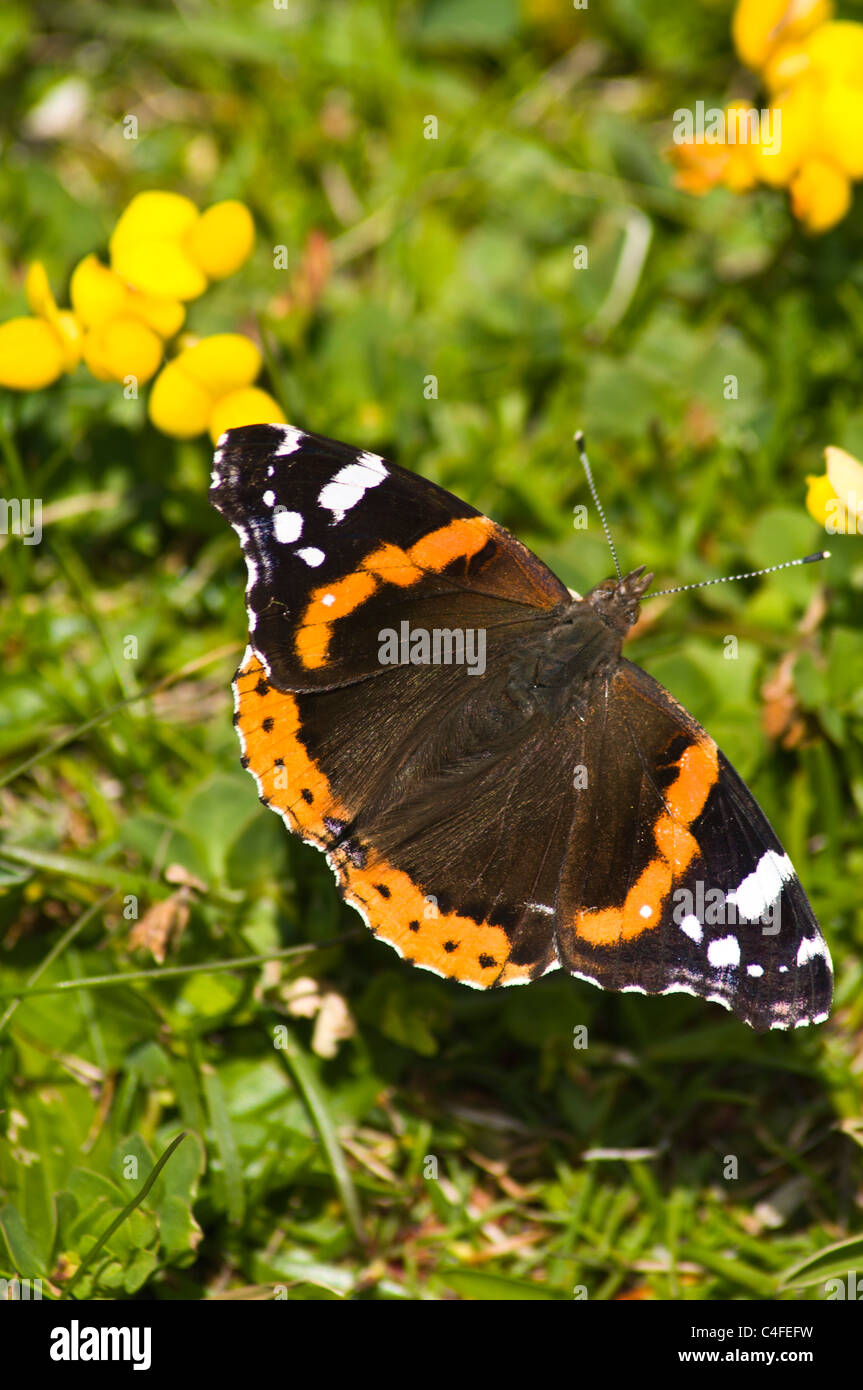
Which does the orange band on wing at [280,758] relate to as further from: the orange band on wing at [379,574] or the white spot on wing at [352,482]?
the white spot on wing at [352,482]

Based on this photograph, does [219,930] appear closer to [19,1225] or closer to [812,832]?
[19,1225]

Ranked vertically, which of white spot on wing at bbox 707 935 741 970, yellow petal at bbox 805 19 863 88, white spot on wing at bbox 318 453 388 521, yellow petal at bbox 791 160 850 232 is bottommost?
white spot on wing at bbox 707 935 741 970

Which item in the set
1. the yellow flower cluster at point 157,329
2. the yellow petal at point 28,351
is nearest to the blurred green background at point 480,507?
the yellow petal at point 28,351

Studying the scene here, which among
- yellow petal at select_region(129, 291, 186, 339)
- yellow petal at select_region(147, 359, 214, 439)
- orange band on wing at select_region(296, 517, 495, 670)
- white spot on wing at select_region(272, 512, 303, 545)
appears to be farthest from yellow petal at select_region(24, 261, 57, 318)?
Answer: orange band on wing at select_region(296, 517, 495, 670)

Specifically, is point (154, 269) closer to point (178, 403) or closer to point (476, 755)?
point (178, 403)

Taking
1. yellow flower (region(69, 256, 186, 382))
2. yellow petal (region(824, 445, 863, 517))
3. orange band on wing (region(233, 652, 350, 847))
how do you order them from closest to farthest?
1. orange band on wing (region(233, 652, 350, 847))
2. yellow petal (region(824, 445, 863, 517))
3. yellow flower (region(69, 256, 186, 382))

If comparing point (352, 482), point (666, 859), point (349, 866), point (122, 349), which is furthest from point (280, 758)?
point (122, 349)

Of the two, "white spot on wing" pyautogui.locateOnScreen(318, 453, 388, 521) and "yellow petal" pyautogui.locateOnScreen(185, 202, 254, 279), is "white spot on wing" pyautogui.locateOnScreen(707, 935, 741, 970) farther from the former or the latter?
"yellow petal" pyautogui.locateOnScreen(185, 202, 254, 279)
